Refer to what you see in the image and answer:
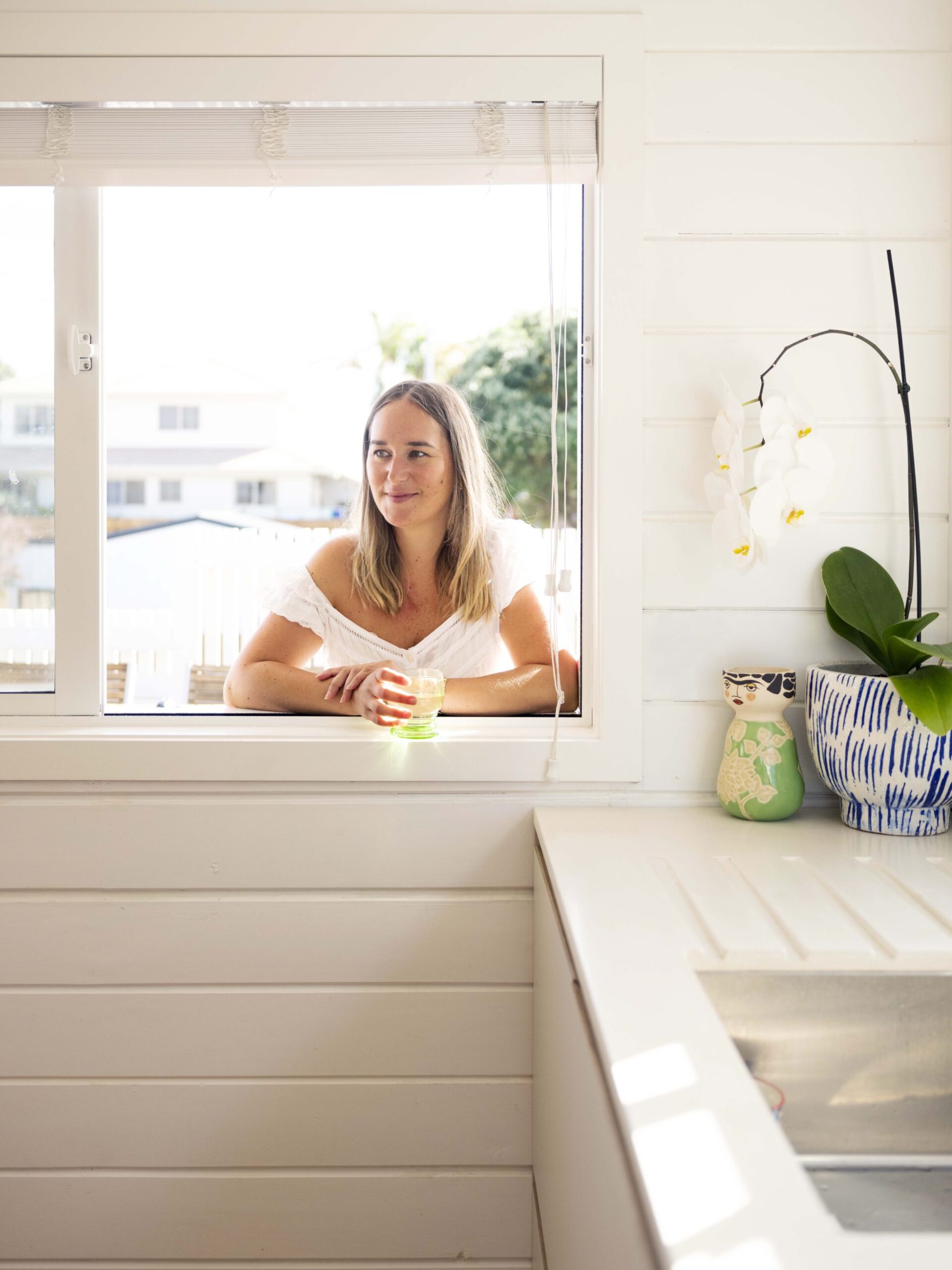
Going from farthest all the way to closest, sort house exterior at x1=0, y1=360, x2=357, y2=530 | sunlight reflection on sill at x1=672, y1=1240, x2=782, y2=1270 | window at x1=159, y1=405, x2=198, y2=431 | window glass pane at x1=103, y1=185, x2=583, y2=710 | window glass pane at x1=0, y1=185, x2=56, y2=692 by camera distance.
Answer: window at x1=159, y1=405, x2=198, y2=431
house exterior at x1=0, y1=360, x2=357, y2=530
window glass pane at x1=103, y1=185, x2=583, y2=710
window glass pane at x1=0, y1=185, x2=56, y2=692
sunlight reflection on sill at x1=672, y1=1240, x2=782, y2=1270

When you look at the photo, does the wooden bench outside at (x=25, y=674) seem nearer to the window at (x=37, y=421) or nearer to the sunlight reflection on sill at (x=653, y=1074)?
the window at (x=37, y=421)

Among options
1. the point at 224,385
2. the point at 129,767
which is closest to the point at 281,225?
the point at 224,385

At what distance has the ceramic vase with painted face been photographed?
139cm

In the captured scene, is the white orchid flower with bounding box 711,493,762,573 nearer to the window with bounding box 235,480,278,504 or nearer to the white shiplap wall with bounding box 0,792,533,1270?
the white shiplap wall with bounding box 0,792,533,1270

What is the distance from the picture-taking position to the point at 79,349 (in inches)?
59.1

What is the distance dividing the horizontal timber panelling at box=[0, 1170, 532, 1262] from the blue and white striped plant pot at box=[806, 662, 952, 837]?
29.5 inches

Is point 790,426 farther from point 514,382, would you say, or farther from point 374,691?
A: point 514,382

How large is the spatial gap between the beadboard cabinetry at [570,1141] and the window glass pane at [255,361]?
1.89 ft

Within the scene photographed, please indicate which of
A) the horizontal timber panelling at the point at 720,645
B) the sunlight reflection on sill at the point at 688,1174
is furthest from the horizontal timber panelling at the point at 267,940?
the sunlight reflection on sill at the point at 688,1174

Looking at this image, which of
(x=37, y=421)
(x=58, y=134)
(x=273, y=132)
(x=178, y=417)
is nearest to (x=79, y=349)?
(x=37, y=421)

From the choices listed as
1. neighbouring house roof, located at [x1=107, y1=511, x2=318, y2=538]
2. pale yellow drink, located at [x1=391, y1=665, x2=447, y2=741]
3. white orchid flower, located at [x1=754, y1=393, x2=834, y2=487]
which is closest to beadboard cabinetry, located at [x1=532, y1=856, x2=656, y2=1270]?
pale yellow drink, located at [x1=391, y1=665, x2=447, y2=741]

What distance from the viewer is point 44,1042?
1.50m

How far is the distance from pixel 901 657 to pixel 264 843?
924 mm

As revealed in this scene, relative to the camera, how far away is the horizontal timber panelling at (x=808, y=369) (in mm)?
1450
